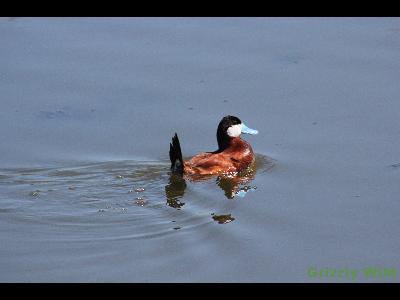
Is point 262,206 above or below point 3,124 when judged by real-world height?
below

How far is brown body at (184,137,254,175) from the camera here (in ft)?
31.1

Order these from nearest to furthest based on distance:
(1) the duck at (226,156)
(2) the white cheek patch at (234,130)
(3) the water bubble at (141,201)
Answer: (3) the water bubble at (141,201), (1) the duck at (226,156), (2) the white cheek patch at (234,130)

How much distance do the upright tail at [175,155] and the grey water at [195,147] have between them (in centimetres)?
16

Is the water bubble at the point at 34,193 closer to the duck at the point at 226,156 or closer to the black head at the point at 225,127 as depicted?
the duck at the point at 226,156

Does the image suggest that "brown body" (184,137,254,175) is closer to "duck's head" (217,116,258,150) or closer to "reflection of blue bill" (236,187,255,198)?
"duck's head" (217,116,258,150)

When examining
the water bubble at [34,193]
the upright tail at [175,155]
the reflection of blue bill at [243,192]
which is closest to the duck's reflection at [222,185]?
the reflection of blue bill at [243,192]

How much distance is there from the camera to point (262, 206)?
27.8ft

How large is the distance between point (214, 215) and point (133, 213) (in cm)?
71

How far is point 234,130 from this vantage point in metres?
9.87

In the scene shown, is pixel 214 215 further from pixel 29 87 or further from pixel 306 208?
pixel 29 87

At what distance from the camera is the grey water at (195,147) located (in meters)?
7.38

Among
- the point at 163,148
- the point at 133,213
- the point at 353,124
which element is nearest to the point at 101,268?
the point at 133,213

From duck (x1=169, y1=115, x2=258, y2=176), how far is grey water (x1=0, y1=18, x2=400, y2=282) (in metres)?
0.13

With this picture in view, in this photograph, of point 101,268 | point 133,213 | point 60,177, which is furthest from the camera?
point 60,177
